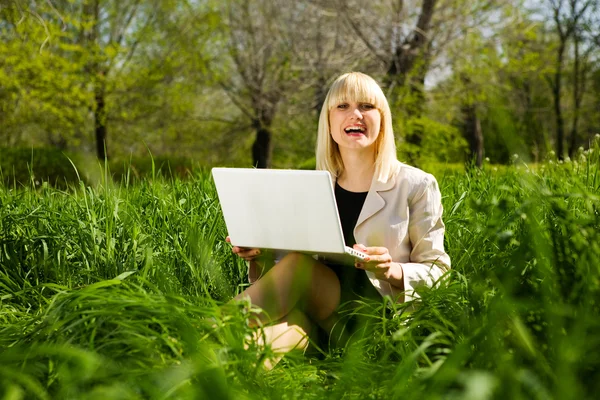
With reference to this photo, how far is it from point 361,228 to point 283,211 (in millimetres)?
574

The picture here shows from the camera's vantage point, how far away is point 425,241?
311 cm

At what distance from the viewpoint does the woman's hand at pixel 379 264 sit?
109 inches

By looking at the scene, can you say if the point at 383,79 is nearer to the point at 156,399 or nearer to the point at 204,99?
the point at 204,99

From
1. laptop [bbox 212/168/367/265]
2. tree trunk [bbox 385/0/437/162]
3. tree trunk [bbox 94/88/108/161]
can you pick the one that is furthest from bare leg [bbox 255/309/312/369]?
tree trunk [bbox 94/88/108/161]

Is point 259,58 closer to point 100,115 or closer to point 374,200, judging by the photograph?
point 100,115

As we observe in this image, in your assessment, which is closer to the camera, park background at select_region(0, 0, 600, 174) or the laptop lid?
the laptop lid

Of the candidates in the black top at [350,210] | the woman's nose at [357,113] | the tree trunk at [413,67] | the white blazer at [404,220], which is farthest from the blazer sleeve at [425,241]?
the tree trunk at [413,67]

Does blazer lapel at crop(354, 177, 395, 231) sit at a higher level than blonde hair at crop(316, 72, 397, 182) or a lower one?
lower

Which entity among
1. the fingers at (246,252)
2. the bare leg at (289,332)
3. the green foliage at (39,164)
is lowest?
the green foliage at (39,164)

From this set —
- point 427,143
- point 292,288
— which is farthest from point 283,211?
point 427,143

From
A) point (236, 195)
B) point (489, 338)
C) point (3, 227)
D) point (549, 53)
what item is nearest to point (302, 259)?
point (236, 195)

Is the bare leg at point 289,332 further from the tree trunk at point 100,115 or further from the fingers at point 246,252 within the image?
the tree trunk at point 100,115

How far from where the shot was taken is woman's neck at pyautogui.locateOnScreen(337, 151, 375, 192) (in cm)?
337

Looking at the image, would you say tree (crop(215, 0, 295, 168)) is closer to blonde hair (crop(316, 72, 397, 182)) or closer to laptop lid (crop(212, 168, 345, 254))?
blonde hair (crop(316, 72, 397, 182))
